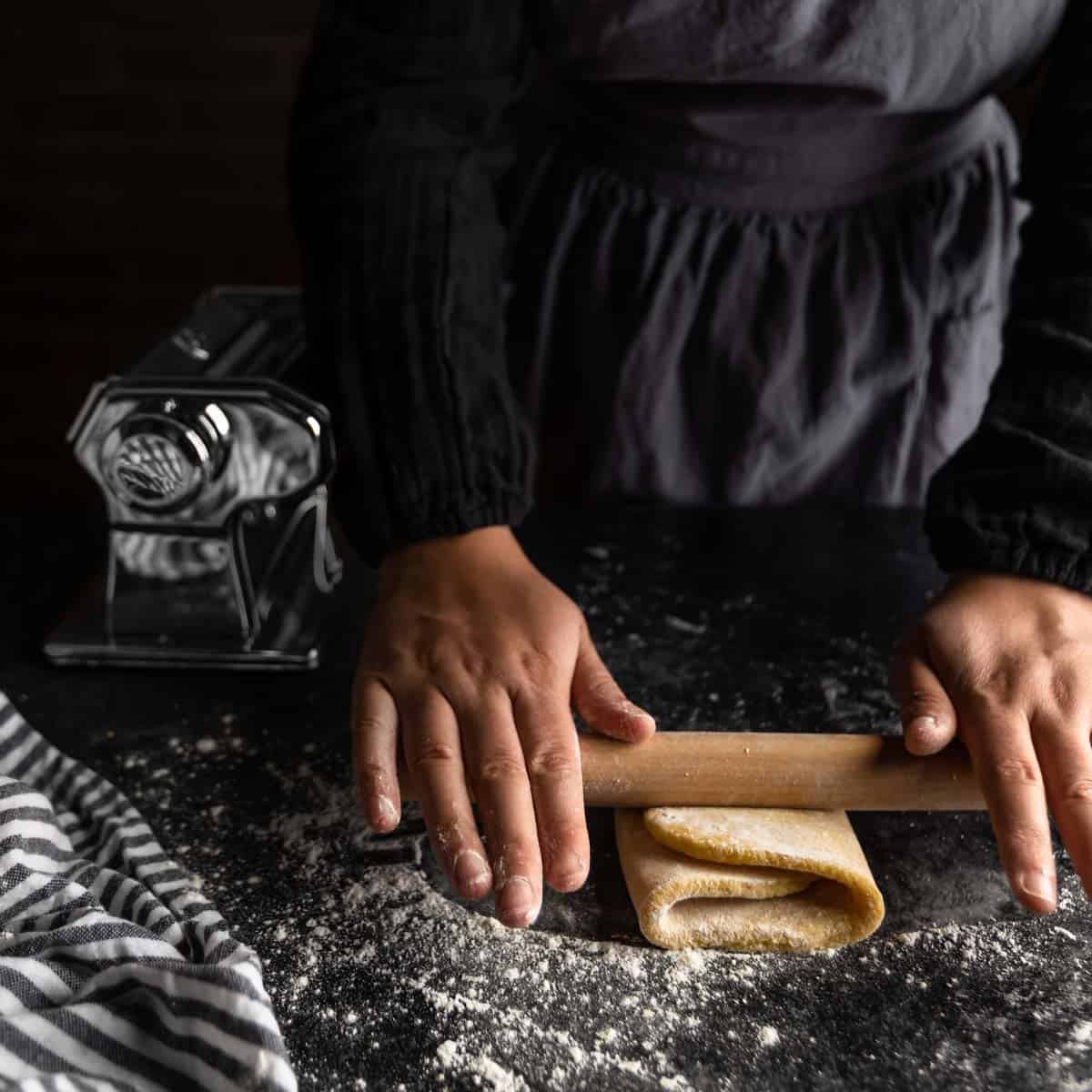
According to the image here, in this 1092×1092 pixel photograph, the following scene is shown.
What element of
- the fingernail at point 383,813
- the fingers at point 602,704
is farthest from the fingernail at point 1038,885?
the fingernail at point 383,813

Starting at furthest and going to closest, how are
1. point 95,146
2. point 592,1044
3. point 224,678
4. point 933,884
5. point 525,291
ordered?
point 95,146 < point 525,291 < point 224,678 < point 933,884 < point 592,1044

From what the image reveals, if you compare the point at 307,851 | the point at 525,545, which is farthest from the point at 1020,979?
the point at 525,545

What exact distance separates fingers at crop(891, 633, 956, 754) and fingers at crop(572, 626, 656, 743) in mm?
146

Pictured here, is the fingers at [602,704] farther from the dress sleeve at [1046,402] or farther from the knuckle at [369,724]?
the dress sleeve at [1046,402]

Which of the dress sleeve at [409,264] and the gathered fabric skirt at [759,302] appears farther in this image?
the gathered fabric skirt at [759,302]

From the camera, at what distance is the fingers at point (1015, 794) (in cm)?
64

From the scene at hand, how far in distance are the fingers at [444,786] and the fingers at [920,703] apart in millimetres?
251

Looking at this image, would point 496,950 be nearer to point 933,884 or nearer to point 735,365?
point 933,884

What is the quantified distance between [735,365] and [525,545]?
25 centimetres

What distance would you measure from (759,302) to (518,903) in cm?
65

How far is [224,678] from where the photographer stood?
90 centimetres

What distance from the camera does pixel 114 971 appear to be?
0.60m

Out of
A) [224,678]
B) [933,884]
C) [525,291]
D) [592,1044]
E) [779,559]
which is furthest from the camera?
[525,291]

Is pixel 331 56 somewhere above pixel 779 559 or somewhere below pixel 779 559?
above
